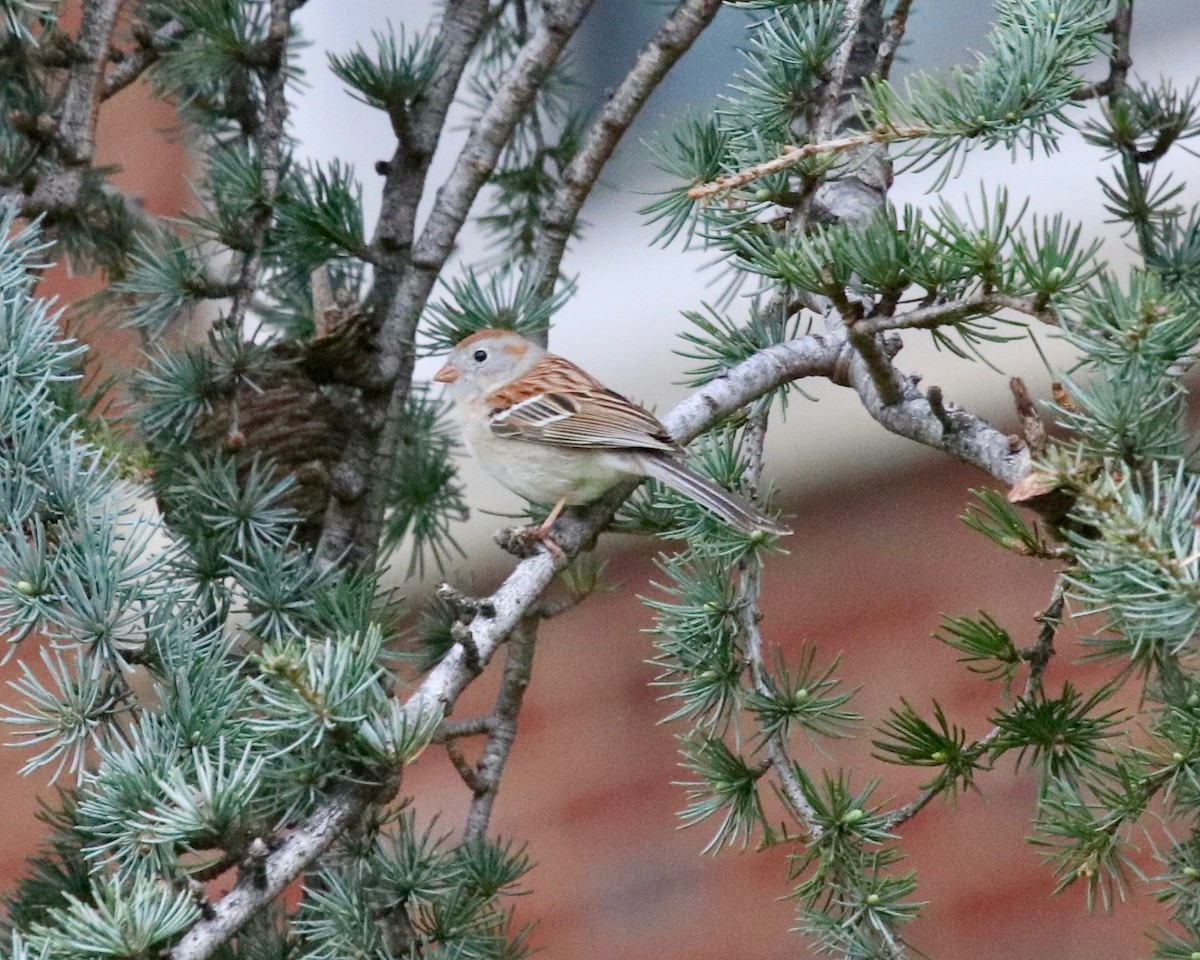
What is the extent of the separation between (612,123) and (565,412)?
45 centimetres

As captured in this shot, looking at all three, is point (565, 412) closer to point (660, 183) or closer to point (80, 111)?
point (80, 111)

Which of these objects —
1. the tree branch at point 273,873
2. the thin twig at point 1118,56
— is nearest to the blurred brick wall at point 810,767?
the thin twig at point 1118,56

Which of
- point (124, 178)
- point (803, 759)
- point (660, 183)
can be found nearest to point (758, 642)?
point (803, 759)

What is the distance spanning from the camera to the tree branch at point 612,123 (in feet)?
5.56

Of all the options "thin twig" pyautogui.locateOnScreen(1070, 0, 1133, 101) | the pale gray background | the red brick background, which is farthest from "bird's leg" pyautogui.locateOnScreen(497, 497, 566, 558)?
the pale gray background

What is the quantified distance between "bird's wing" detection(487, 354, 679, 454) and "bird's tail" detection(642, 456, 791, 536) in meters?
0.13

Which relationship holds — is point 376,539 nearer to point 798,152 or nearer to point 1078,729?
point 798,152

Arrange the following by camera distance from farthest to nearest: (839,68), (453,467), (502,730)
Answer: (453,467) < (502,730) < (839,68)

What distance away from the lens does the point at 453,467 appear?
206 centimetres

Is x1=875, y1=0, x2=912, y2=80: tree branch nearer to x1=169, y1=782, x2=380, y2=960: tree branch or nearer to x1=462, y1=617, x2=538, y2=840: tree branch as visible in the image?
x1=462, y1=617, x2=538, y2=840: tree branch

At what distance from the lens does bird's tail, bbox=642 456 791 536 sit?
138 centimetres

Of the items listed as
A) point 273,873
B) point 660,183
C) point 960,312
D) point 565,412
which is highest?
point 660,183

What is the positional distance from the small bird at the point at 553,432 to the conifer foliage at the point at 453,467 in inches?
1.7

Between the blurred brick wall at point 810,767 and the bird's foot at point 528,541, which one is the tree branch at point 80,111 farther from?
the blurred brick wall at point 810,767
